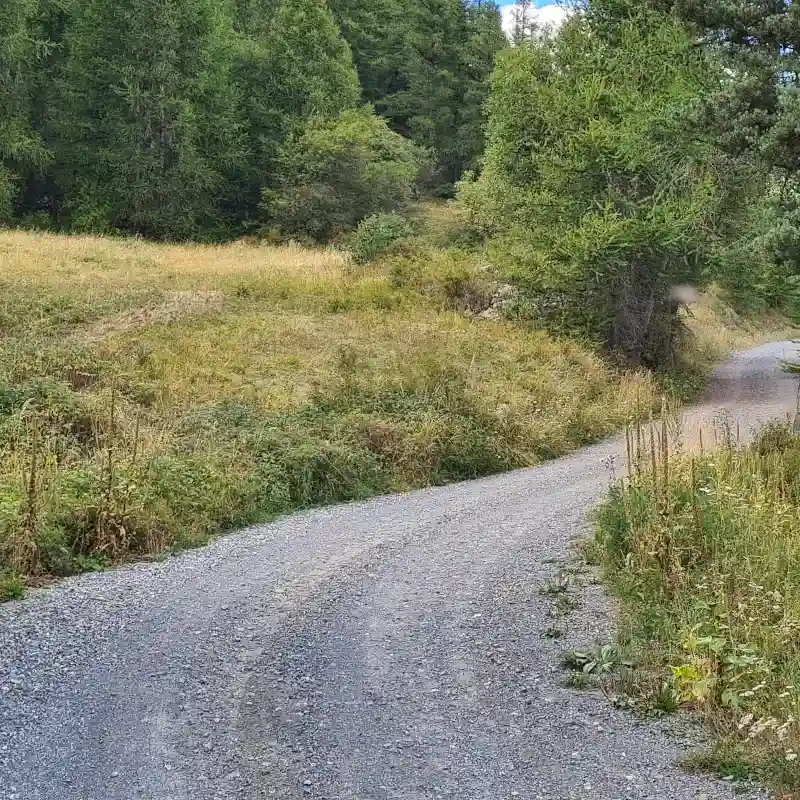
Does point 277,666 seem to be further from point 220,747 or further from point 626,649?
point 626,649

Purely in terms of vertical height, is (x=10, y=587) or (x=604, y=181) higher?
(x=604, y=181)

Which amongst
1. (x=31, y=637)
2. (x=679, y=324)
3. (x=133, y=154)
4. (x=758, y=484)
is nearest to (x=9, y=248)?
(x=133, y=154)

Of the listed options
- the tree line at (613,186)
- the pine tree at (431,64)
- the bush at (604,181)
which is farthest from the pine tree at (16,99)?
the pine tree at (431,64)

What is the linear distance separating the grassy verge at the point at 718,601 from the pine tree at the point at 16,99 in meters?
32.2

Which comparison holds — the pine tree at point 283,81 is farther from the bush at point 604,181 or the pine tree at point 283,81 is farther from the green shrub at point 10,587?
the green shrub at point 10,587

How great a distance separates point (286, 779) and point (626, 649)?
2.49 meters

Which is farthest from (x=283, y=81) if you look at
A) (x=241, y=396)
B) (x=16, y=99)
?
(x=241, y=396)

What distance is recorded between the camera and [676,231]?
55.7ft

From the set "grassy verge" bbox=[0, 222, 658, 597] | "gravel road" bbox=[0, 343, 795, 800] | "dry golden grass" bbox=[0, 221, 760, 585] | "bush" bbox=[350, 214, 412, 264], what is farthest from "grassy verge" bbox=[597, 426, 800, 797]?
"bush" bbox=[350, 214, 412, 264]

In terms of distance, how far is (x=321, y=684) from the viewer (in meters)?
5.15

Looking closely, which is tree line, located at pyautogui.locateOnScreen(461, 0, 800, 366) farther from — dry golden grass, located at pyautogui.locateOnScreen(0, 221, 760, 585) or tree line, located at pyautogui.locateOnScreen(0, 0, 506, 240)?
tree line, located at pyautogui.locateOnScreen(0, 0, 506, 240)

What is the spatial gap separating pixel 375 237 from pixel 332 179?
450 inches

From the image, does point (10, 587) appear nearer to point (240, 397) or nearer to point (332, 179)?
point (240, 397)

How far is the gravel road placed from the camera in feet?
13.3
